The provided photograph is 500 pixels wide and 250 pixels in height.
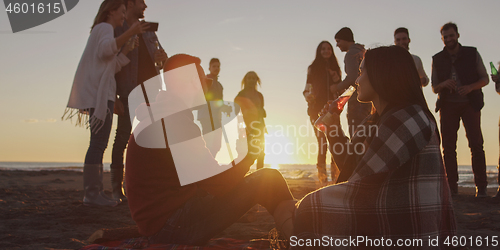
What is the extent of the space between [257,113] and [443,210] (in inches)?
204

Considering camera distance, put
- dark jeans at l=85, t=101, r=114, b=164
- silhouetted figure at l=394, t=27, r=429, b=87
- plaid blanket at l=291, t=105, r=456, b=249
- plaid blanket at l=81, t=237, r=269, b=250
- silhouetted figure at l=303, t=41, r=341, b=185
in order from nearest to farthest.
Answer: plaid blanket at l=291, t=105, r=456, b=249
plaid blanket at l=81, t=237, r=269, b=250
dark jeans at l=85, t=101, r=114, b=164
silhouetted figure at l=394, t=27, r=429, b=87
silhouetted figure at l=303, t=41, r=341, b=185

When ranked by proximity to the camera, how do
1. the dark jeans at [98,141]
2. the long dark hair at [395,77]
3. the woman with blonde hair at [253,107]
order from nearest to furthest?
the long dark hair at [395,77] < the dark jeans at [98,141] < the woman with blonde hair at [253,107]

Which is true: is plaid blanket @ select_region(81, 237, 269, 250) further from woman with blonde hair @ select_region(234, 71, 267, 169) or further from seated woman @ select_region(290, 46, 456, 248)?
woman with blonde hair @ select_region(234, 71, 267, 169)

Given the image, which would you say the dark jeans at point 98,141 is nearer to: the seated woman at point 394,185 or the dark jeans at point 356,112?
the seated woman at point 394,185

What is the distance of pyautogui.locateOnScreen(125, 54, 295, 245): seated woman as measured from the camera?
203 centimetres

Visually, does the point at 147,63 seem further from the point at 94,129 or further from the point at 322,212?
the point at 322,212

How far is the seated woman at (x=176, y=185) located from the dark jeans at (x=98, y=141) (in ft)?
5.73

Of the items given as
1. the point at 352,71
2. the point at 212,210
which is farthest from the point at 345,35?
the point at 212,210

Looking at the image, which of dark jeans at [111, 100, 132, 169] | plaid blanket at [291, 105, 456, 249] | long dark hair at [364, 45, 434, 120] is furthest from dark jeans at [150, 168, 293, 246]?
dark jeans at [111, 100, 132, 169]

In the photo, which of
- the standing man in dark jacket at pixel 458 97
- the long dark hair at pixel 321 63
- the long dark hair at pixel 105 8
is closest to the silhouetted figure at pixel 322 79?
the long dark hair at pixel 321 63

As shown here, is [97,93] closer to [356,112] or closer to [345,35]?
[356,112]

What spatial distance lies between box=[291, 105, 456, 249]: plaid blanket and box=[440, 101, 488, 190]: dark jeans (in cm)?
360

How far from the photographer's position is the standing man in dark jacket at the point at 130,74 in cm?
407

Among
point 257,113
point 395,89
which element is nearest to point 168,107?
point 395,89
